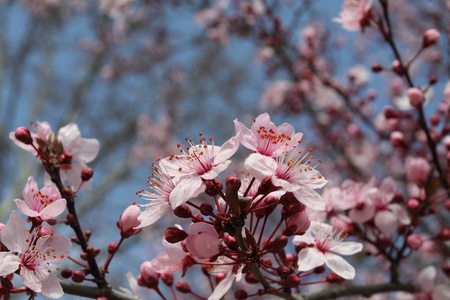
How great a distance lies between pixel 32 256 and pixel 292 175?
846 millimetres

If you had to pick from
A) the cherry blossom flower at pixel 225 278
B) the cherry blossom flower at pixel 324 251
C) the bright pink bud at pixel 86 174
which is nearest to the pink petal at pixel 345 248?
the cherry blossom flower at pixel 324 251

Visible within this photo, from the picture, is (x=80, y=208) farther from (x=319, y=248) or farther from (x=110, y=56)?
(x=319, y=248)

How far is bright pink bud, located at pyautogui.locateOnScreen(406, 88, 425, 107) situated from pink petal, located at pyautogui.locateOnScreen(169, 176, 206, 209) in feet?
4.45

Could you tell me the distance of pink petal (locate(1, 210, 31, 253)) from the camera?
1.24 metres

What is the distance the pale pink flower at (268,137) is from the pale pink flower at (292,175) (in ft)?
0.11

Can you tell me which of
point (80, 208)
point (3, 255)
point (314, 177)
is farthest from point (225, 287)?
point (80, 208)

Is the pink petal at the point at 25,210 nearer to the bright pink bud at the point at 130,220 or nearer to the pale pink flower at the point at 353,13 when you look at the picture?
Answer: the bright pink bud at the point at 130,220

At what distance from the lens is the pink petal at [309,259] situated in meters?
1.33

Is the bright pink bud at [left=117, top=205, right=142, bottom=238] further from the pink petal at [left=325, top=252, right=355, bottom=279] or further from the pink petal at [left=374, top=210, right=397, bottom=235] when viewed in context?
the pink petal at [left=374, top=210, right=397, bottom=235]

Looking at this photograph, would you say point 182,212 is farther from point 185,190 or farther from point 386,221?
point 386,221

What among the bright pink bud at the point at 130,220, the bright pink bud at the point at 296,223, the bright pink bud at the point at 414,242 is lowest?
the bright pink bud at the point at 414,242

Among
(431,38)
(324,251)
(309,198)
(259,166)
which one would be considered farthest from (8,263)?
(431,38)

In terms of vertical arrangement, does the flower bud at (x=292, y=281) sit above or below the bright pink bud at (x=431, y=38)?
below

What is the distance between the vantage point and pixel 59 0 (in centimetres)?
873
